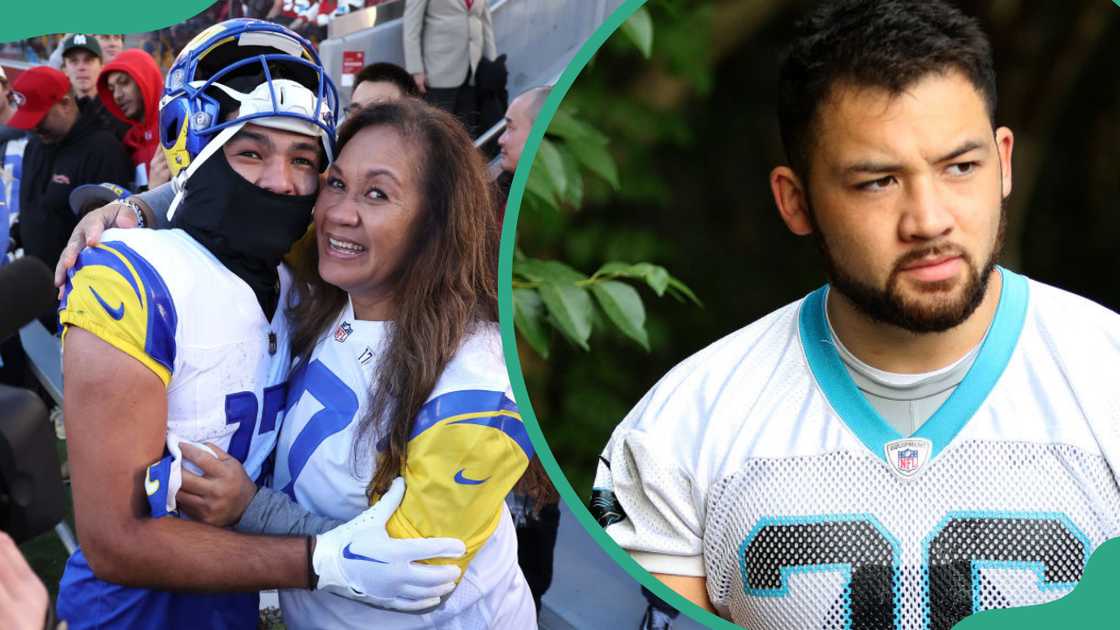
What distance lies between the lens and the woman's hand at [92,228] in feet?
5.98

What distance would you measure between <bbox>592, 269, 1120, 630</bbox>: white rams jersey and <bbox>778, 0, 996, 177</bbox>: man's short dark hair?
0.23 metres

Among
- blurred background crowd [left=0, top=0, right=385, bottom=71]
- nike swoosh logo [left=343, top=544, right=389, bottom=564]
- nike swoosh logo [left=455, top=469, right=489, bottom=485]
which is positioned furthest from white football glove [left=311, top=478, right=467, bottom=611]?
blurred background crowd [left=0, top=0, right=385, bottom=71]

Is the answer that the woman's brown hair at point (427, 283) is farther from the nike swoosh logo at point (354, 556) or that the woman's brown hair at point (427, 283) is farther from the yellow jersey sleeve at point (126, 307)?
the yellow jersey sleeve at point (126, 307)

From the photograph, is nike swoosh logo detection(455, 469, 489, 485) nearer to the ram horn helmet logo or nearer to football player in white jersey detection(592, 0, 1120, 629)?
football player in white jersey detection(592, 0, 1120, 629)

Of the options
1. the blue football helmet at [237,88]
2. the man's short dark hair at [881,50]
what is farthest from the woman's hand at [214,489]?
the man's short dark hair at [881,50]

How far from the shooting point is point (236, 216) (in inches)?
67.3

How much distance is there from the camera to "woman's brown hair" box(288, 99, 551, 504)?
5.60 feet

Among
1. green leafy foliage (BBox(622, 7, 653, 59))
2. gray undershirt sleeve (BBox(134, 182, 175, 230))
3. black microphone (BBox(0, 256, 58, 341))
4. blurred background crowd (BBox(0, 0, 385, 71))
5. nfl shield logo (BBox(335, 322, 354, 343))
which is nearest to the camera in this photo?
green leafy foliage (BBox(622, 7, 653, 59))

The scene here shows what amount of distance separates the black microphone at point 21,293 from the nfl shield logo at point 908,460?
3.66 ft

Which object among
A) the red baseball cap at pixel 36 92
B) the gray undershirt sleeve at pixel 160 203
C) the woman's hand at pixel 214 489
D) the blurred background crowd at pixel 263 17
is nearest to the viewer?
the woman's hand at pixel 214 489

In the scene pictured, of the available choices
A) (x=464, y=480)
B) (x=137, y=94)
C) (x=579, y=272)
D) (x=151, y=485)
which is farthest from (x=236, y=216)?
(x=137, y=94)

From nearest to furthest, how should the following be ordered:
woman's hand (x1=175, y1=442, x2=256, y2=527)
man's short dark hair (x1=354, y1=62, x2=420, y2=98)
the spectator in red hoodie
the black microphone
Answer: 1. the black microphone
2. woman's hand (x1=175, y1=442, x2=256, y2=527)
3. man's short dark hair (x1=354, y1=62, x2=420, y2=98)
4. the spectator in red hoodie

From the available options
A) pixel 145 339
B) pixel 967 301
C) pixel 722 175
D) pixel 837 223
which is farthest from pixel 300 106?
pixel 967 301

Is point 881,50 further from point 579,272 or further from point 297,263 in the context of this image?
point 297,263
